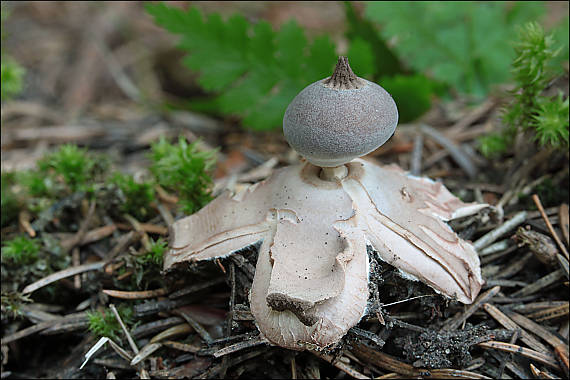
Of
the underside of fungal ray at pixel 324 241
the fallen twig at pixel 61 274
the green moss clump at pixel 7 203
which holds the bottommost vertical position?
the fallen twig at pixel 61 274

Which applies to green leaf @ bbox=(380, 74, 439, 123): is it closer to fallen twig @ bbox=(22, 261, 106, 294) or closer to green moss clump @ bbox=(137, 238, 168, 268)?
green moss clump @ bbox=(137, 238, 168, 268)

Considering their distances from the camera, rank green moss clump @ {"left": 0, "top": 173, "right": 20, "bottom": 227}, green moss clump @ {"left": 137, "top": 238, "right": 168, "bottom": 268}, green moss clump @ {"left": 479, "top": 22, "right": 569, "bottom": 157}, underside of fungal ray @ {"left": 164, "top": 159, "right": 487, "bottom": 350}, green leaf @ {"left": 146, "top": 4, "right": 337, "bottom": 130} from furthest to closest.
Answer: green leaf @ {"left": 146, "top": 4, "right": 337, "bottom": 130}, green moss clump @ {"left": 0, "top": 173, "right": 20, "bottom": 227}, green moss clump @ {"left": 479, "top": 22, "right": 569, "bottom": 157}, green moss clump @ {"left": 137, "top": 238, "right": 168, "bottom": 268}, underside of fungal ray @ {"left": 164, "top": 159, "right": 487, "bottom": 350}

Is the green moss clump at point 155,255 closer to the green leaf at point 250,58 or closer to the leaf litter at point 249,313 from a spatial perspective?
Answer: the leaf litter at point 249,313

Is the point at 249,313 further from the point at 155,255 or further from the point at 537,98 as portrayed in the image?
the point at 537,98

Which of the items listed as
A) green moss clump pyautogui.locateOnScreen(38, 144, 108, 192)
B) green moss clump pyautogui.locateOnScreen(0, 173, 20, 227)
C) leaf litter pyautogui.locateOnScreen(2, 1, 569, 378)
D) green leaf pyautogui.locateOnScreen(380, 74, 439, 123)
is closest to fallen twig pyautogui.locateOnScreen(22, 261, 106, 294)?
leaf litter pyautogui.locateOnScreen(2, 1, 569, 378)

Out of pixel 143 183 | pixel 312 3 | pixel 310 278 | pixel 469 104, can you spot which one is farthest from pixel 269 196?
pixel 312 3

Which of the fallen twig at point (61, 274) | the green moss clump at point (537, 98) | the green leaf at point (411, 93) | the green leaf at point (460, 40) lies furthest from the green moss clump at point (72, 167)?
the green moss clump at point (537, 98)

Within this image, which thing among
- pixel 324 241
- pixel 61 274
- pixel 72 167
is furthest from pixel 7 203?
pixel 324 241
